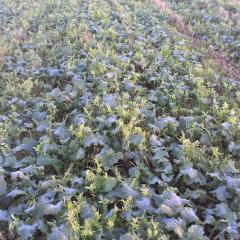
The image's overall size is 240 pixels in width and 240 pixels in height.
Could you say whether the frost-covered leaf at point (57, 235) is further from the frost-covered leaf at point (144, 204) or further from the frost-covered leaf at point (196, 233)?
the frost-covered leaf at point (196, 233)

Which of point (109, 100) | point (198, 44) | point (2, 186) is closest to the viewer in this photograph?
point (2, 186)

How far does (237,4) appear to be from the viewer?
14336mm

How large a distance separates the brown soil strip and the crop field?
50 millimetres

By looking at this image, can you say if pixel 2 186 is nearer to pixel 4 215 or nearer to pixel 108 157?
pixel 4 215

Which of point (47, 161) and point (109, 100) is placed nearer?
point (47, 161)

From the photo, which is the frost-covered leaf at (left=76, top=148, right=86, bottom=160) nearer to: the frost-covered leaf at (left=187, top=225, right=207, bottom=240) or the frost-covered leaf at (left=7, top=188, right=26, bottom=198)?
the frost-covered leaf at (left=7, top=188, right=26, bottom=198)

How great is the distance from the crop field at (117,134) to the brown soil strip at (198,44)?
0.05 metres

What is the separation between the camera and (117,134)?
6.39 meters

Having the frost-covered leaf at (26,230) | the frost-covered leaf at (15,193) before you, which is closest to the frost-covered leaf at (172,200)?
the frost-covered leaf at (26,230)

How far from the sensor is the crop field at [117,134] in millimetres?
5027

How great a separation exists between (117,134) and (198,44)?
5.32 m

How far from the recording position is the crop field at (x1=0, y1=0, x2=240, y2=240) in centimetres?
503

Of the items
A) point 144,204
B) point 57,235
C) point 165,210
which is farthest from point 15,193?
point 165,210

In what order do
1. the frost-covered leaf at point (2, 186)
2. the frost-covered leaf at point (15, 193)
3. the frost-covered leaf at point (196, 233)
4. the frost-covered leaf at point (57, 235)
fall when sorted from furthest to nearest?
1. the frost-covered leaf at point (2, 186)
2. the frost-covered leaf at point (15, 193)
3. the frost-covered leaf at point (196, 233)
4. the frost-covered leaf at point (57, 235)
